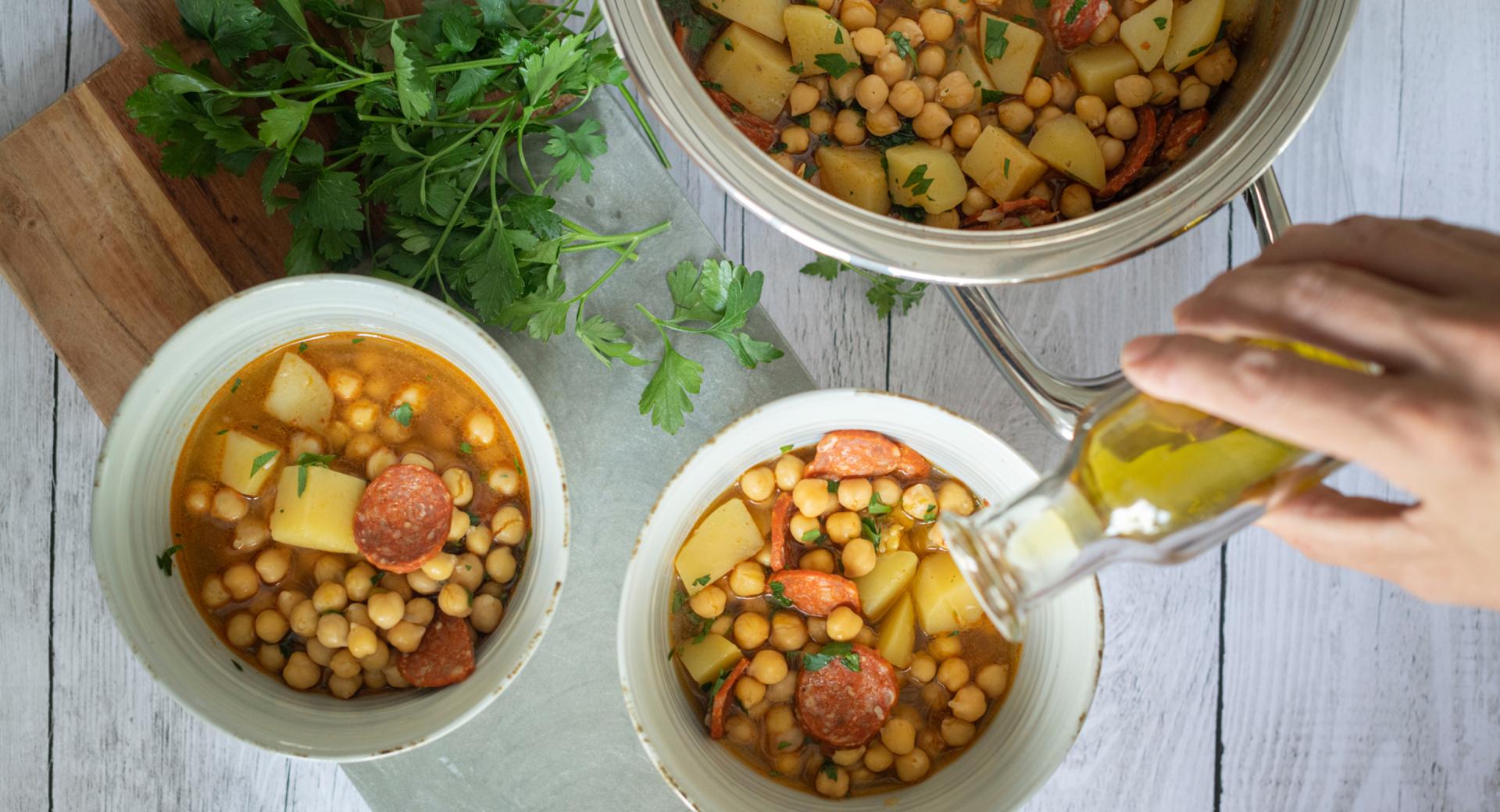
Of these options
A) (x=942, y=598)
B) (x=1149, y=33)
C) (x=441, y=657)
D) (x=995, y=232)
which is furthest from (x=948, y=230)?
(x=441, y=657)

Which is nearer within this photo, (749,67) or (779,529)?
(749,67)

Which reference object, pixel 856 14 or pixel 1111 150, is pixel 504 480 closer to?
pixel 856 14

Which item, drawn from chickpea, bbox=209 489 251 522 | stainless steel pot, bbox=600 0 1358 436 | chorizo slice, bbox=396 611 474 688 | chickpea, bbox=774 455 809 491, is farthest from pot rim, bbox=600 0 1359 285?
chickpea, bbox=209 489 251 522

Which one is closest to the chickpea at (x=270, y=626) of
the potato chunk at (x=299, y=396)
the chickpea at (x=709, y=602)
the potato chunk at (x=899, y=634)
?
the potato chunk at (x=299, y=396)

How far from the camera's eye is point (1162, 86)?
5.74ft

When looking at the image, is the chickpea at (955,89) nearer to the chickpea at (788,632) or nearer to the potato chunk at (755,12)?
the potato chunk at (755,12)

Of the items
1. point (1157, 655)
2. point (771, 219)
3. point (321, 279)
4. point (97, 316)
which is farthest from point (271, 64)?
point (1157, 655)

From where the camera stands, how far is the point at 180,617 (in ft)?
5.69

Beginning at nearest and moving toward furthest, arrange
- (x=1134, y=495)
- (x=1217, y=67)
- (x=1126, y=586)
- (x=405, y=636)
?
(x=1134, y=495) → (x=1217, y=67) → (x=405, y=636) → (x=1126, y=586)

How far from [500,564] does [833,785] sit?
699 mm

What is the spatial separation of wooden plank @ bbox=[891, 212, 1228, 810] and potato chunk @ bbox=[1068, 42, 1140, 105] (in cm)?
42

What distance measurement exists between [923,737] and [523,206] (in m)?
1.17

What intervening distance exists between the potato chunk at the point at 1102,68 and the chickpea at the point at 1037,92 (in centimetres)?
6

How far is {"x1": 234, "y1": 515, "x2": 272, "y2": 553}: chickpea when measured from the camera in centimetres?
181
